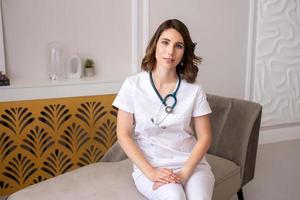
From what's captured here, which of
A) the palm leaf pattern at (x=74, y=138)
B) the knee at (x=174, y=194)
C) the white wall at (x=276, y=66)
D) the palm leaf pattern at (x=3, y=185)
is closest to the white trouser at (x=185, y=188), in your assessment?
the knee at (x=174, y=194)

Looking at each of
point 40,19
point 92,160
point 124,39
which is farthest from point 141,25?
point 92,160

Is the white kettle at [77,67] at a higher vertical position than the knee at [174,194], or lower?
higher

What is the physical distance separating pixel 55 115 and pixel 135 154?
0.97 metres

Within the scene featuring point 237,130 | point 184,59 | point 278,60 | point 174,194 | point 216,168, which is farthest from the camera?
point 278,60

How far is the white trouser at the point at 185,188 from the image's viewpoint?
56.2 inches

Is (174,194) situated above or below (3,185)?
above

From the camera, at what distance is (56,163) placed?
2.46 meters

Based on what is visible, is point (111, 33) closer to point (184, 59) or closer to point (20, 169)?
point (20, 169)

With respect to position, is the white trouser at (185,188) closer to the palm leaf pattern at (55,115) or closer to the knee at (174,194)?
the knee at (174,194)

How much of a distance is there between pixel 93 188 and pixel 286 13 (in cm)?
231

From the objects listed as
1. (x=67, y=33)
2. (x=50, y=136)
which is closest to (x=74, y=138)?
(x=50, y=136)

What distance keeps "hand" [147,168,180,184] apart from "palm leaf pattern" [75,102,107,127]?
3.46 ft

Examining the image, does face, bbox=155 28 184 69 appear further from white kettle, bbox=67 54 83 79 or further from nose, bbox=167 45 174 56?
white kettle, bbox=67 54 83 79

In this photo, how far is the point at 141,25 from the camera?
2.73 metres
